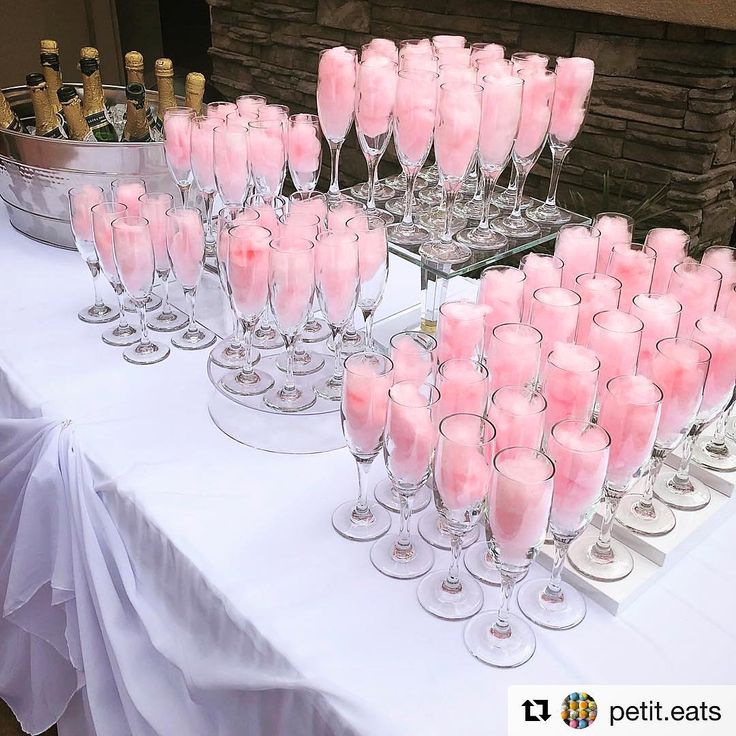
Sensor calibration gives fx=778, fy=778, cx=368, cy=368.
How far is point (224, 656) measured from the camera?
2.76 ft

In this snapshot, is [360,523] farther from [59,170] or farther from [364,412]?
[59,170]

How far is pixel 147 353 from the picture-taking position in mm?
1284

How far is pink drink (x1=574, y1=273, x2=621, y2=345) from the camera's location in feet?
3.37

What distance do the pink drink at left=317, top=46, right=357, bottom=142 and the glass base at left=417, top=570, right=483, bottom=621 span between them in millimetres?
872

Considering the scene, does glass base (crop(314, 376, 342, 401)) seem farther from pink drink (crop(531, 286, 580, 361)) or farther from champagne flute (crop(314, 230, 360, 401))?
pink drink (crop(531, 286, 580, 361))

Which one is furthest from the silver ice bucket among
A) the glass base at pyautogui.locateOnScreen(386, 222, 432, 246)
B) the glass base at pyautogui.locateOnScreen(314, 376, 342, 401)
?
the glass base at pyautogui.locateOnScreen(314, 376, 342, 401)

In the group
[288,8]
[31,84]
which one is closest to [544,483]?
[31,84]

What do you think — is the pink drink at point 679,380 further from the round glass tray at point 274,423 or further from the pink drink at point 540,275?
the round glass tray at point 274,423

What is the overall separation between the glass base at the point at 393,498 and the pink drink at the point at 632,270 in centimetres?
41

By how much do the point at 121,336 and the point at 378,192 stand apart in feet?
1.79

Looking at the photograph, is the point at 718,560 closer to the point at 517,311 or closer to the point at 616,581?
the point at 616,581

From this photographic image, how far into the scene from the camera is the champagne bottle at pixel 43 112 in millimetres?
1619

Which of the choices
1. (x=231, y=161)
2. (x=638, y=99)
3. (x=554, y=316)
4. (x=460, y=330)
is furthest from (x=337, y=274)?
(x=638, y=99)

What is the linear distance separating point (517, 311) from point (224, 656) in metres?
0.57
